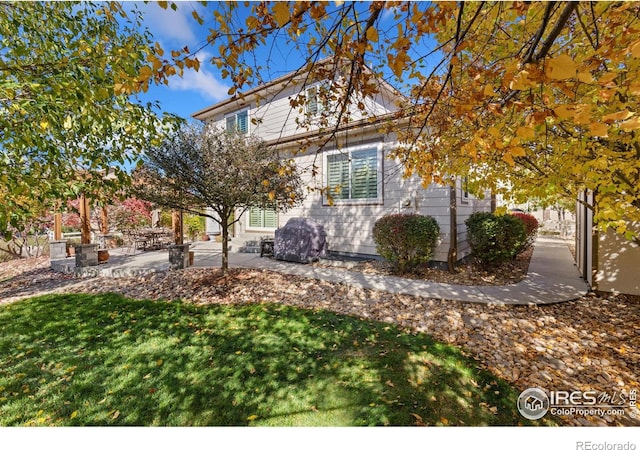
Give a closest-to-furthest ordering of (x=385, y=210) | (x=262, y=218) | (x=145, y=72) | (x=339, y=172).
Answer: (x=145, y=72) → (x=385, y=210) → (x=339, y=172) → (x=262, y=218)

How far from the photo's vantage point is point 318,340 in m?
4.00

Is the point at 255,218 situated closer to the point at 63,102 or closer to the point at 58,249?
the point at 58,249

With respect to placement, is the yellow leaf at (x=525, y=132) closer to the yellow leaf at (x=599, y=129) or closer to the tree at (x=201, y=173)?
the yellow leaf at (x=599, y=129)

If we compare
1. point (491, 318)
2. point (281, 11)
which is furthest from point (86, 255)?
point (491, 318)

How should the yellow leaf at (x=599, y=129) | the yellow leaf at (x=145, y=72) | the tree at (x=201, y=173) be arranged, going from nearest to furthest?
the yellow leaf at (x=599, y=129) < the yellow leaf at (x=145, y=72) < the tree at (x=201, y=173)

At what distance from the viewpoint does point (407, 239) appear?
7.31 m

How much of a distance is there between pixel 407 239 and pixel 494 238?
2524 mm

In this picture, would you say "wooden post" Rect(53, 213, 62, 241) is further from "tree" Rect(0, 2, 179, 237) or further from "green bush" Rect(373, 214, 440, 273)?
"green bush" Rect(373, 214, 440, 273)

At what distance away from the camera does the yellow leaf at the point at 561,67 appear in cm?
139

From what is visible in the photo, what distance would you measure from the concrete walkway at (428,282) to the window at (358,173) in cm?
282

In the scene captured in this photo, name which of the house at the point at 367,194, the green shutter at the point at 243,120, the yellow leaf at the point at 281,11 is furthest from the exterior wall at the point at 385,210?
the yellow leaf at the point at 281,11
